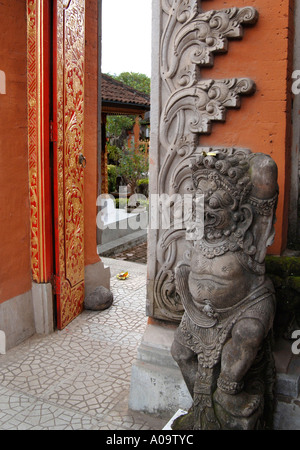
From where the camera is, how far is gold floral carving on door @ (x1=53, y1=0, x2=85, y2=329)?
4.35 meters

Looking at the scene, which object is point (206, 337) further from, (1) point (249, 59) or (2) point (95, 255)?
(2) point (95, 255)

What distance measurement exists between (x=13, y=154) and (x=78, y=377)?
6.72ft

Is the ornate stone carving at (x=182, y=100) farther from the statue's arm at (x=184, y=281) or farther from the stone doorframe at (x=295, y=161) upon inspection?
the stone doorframe at (x=295, y=161)

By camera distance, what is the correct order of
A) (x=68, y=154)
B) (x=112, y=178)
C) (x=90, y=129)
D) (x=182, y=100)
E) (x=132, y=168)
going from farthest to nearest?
(x=112, y=178) < (x=132, y=168) < (x=90, y=129) < (x=68, y=154) < (x=182, y=100)

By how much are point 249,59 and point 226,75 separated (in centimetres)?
16

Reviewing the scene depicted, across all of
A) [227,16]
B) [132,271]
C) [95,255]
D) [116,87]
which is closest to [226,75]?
[227,16]

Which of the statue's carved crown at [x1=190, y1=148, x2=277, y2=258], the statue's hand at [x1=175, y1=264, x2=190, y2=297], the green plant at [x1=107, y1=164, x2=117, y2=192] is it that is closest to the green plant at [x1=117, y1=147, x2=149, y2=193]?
the green plant at [x1=107, y1=164, x2=117, y2=192]

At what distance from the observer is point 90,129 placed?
5.27 meters

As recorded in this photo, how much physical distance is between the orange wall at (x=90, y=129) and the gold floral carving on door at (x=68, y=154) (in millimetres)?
226

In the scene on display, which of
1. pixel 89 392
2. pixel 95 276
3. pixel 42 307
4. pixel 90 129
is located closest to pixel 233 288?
pixel 89 392

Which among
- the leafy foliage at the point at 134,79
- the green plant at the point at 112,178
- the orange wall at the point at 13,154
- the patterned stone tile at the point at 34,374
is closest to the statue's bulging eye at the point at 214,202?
the patterned stone tile at the point at 34,374

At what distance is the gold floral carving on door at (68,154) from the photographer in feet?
14.3

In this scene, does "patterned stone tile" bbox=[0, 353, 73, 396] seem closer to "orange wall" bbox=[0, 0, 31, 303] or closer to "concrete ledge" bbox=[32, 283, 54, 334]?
"concrete ledge" bbox=[32, 283, 54, 334]

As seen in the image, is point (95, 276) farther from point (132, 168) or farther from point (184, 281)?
point (132, 168)
